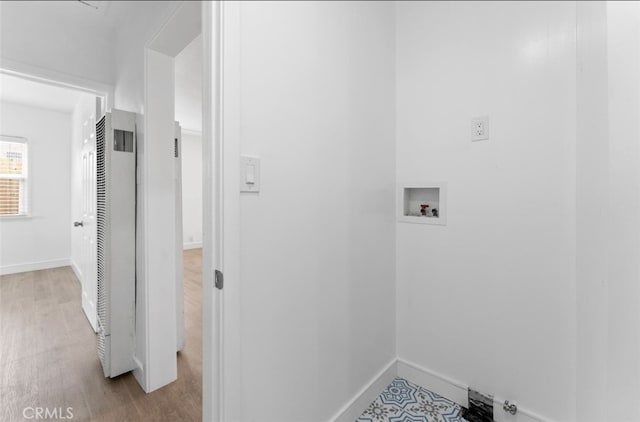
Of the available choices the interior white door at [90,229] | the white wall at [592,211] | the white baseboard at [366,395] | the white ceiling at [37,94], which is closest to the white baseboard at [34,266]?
the white ceiling at [37,94]

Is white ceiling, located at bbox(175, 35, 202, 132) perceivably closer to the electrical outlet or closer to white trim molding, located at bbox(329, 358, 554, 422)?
the electrical outlet

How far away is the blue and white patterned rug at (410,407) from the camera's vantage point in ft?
4.68

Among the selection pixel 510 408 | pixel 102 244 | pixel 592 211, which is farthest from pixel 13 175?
pixel 592 211

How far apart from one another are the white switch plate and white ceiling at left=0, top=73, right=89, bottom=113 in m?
3.60

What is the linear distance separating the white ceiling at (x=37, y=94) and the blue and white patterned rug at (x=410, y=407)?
14.0 ft

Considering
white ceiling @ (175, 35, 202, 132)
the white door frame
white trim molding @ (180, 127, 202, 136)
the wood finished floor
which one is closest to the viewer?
the white door frame

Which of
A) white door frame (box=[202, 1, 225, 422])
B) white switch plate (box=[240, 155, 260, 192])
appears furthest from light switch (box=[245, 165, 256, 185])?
white door frame (box=[202, 1, 225, 422])

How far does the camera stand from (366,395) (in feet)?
4.93

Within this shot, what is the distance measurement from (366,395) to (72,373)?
1.95 m

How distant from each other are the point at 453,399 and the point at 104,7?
11.2 feet

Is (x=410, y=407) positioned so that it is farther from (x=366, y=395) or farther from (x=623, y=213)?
(x=623, y=213)

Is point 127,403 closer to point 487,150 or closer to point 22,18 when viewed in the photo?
→ point 487,150

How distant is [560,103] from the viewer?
124 centimetres

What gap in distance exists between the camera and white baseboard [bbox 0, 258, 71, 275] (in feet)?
13.7
